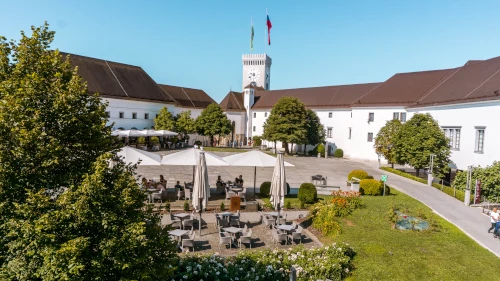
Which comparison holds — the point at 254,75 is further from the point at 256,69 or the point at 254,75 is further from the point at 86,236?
the point at 86,236

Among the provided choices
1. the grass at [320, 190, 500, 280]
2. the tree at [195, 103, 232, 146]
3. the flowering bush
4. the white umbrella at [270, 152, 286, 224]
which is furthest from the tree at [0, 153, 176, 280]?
the tree at [195, 103, 232, 146]

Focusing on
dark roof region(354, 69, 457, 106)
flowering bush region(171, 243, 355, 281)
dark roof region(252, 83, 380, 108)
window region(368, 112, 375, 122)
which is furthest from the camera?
dark roof region(252, 83, 380, 108)

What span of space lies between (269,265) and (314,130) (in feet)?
148

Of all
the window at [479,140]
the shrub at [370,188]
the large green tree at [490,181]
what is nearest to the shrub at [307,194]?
the shrub at [370,188]

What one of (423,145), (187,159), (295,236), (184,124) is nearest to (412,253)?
(295,236)

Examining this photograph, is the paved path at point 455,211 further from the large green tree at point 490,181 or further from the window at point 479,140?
the window at point 479,140

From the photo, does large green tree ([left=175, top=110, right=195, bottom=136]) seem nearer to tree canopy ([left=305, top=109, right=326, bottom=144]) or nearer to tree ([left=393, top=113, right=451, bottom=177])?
tree canopy ([left=305, top=109, right=326, bottom=144])

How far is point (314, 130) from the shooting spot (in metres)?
53.2

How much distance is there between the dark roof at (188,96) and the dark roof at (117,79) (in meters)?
6.75

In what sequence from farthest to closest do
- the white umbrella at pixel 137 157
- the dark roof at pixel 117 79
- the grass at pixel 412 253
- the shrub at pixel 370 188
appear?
the dark roof at pixel 117 79, the shrub at pixel 370 188, the white umbrella at pixel 137 157, the grass at pixel 412 253

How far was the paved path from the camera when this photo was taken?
13.9 m

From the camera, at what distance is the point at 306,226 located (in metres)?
15.0

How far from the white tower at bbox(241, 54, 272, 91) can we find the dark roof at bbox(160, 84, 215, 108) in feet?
50.4

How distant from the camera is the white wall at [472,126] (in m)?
26.8
